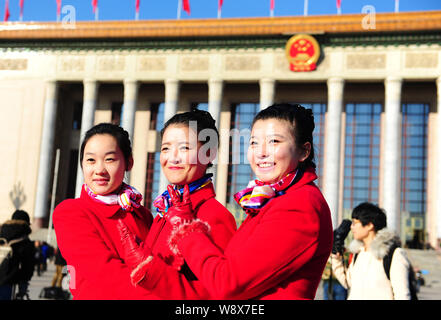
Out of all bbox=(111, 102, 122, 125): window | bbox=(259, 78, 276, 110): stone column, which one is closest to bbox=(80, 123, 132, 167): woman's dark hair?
bbox=(259, 78, 276, 110): stone column

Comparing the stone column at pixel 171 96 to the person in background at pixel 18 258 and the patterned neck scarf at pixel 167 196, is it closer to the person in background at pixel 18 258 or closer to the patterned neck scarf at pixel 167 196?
the person in background at pixel 18 258

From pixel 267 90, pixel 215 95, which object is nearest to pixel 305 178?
pixel 267 90

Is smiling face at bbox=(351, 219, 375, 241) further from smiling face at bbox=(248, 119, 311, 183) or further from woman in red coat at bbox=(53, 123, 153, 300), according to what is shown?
smiling face at bbox=(248, 119, 311, 183)

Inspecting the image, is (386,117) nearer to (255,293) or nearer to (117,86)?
(117,86)

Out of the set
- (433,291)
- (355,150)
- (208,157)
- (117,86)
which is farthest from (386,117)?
(208,157)

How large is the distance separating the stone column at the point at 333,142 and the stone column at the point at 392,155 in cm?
239

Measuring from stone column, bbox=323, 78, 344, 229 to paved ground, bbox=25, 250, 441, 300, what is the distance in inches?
180

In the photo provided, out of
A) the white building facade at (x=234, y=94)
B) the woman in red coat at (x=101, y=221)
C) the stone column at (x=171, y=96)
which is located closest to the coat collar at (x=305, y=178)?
the woman in red coat at (x=101, y=221)

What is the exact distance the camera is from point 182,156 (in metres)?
2.38

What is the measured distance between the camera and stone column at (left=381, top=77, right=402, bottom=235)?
2598 centimetres

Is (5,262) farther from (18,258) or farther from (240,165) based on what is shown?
(240,165)

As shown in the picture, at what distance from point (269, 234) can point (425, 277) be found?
20967mm

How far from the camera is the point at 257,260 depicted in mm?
1847

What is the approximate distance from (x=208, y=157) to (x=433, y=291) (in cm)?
1756
